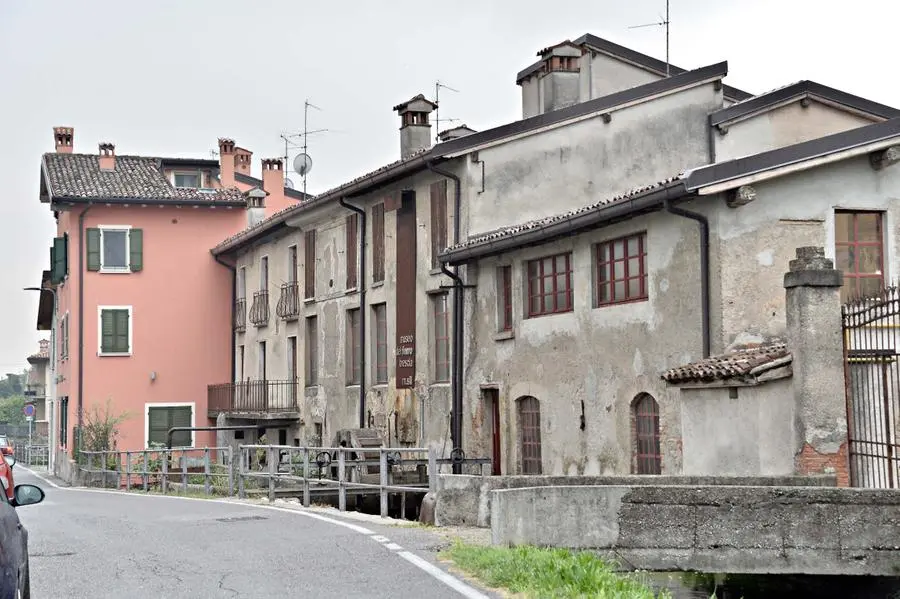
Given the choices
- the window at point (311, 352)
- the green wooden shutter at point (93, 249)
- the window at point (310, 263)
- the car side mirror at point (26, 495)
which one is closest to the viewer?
the car side mirror at point (26, 495)

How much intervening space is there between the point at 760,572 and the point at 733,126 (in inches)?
607

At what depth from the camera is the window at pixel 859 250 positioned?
19203mm

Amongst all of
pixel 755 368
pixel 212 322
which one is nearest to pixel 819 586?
pixel 755 368

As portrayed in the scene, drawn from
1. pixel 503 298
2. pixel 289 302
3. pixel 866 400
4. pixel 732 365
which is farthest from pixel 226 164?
pixel 866 400

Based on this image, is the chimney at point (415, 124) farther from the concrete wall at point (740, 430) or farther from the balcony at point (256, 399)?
the concrete wall at point (740, 430)

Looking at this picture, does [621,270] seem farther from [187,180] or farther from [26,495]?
[187,180]

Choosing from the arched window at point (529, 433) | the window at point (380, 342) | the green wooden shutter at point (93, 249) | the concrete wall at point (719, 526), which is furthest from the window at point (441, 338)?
the green wooden shutter at point (93, 249)

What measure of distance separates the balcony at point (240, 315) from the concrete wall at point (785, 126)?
64.0 feet

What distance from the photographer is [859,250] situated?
19.4 meters

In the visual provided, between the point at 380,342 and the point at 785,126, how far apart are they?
1022 cm

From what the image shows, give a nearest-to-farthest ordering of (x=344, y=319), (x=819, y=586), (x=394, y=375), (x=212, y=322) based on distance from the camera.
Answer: (x=819, y=586) < (x=394, y=375) < (x=344, y=319) < (x=212, y=322)

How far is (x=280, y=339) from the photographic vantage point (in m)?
36.8

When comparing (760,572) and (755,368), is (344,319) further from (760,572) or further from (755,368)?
(760,572)

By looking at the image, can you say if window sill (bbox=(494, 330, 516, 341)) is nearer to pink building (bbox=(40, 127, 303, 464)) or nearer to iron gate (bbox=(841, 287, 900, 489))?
iron gate (bbox=(841, 287, 900, 489))
